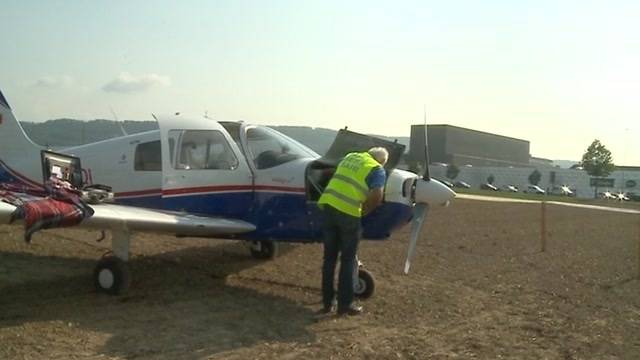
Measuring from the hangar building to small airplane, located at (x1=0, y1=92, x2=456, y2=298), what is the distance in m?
118

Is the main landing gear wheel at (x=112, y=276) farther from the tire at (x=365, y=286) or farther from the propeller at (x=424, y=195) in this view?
the propeller at (x=424, y=195)

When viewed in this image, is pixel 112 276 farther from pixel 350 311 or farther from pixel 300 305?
pixel 350 311

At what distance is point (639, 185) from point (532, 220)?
4154 inches

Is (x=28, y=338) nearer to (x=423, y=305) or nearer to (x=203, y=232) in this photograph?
(x=203, y=232)

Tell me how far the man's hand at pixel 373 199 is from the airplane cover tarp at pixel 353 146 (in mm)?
1181

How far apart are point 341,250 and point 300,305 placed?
997mm

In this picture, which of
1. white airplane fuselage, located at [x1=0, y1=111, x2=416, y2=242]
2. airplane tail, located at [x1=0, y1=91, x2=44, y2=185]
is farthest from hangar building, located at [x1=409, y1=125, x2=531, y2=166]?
white airplane fuselage, located at [x1=0, y1=111, x2=416, y2=242]

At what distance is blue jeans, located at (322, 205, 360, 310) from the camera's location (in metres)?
7.36

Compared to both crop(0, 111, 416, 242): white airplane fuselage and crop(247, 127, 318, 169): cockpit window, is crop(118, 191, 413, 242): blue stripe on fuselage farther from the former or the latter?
crop(247, 127, 318, 169): cockpit window

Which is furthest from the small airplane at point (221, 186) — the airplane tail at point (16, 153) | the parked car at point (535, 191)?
the parked car at point (535, 191)

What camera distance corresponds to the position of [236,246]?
42.1 ft

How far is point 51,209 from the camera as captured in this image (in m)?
7.18

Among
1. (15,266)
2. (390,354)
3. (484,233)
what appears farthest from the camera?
(484,233)

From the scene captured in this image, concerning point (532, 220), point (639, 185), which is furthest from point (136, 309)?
point (639, 185)
